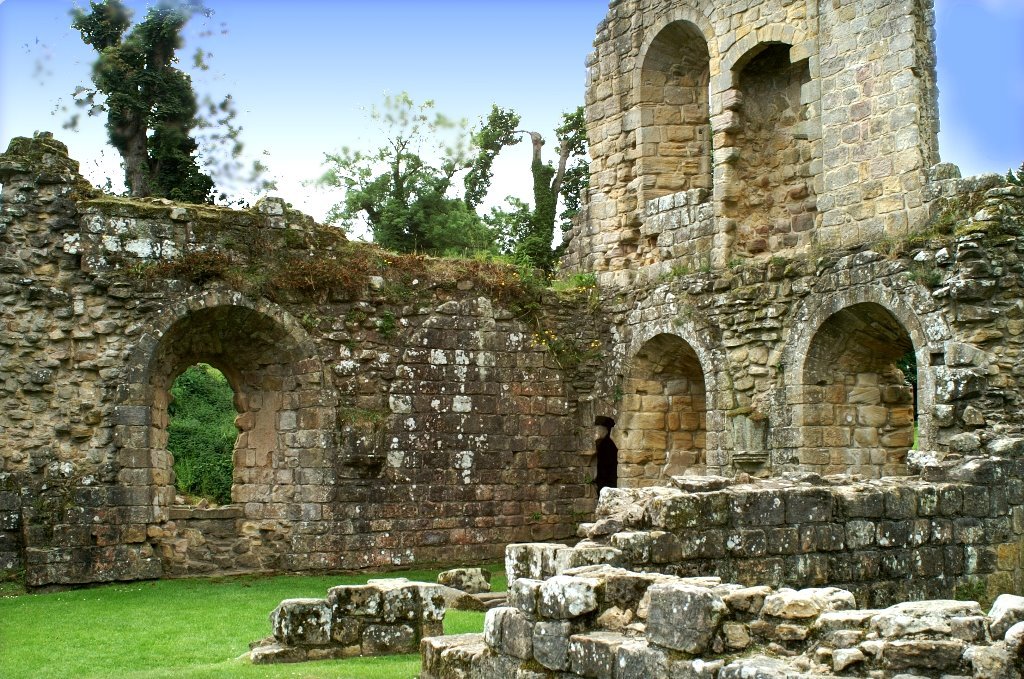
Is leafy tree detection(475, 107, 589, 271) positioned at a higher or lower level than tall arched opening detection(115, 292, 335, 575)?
higher

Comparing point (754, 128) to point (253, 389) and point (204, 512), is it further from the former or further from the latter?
point (204, 512)

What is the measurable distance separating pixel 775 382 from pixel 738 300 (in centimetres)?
120

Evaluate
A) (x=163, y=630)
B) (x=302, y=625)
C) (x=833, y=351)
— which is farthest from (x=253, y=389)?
(x=833, y=351)

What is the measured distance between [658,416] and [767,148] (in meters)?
3.97

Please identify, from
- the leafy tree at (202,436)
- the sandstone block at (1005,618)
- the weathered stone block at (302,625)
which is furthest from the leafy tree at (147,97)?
the sandstone block at (1005,618)

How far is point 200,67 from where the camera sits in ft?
79.9

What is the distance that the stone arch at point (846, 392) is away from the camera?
13945mm

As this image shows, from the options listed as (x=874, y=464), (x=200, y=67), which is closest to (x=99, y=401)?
(x=874, y=464)

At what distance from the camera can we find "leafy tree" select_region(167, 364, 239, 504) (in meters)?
20.0

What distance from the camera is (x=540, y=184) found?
28.0m

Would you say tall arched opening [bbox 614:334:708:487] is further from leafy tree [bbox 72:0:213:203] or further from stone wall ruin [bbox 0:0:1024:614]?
leafy tree [bbox 72:0:213:203]

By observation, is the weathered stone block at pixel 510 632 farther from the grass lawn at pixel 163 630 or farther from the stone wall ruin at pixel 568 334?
the stone wall ruin at pixel 568 334

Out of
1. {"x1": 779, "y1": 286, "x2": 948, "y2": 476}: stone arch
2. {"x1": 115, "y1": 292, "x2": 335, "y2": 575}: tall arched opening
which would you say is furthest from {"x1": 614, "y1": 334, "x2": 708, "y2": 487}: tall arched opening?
{"x1": 115, "y1": 292, "x2": 335, "y2": 575}: tall arched opening

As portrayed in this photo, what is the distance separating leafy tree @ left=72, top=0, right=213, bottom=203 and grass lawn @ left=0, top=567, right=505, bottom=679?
35.1 ft
